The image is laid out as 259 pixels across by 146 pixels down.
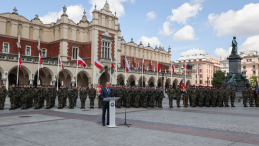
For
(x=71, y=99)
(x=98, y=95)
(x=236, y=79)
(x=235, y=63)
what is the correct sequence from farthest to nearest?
(x=235, y=63) < (x=236, y=79) < (x=98, y=95) < (x=71, y=99)

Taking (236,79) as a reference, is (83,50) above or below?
above

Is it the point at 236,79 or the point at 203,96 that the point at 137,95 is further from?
the point at 236,79

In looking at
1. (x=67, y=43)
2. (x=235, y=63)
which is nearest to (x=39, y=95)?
(x=235, y=63)

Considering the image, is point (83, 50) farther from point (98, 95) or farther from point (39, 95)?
point (39, 95)

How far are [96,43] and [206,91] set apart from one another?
26.0 meters

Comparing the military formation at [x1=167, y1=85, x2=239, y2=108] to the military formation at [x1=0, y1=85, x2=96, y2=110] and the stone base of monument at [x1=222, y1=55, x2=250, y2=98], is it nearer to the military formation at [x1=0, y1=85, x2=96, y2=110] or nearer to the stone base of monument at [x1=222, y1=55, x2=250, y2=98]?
the military formation at [x1=0, y1=85, x2=96, y2=110]

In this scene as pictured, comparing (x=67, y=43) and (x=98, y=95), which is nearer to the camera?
(x=98, y=95)

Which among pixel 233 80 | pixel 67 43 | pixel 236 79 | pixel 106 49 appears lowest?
pixel 233 80

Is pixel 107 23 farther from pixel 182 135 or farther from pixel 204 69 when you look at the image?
pixel 204 69

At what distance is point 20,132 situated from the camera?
7.42 meters

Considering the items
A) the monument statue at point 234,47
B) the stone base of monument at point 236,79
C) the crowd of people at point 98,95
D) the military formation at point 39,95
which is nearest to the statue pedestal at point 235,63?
the stone base of monument at point 236,79

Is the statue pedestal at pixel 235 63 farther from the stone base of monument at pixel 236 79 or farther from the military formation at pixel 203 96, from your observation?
the military formation at pixel 203 96

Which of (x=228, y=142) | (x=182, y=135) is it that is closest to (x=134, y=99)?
(x=182, y=135)

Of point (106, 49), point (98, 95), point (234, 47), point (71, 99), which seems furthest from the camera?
point (106, 49)
